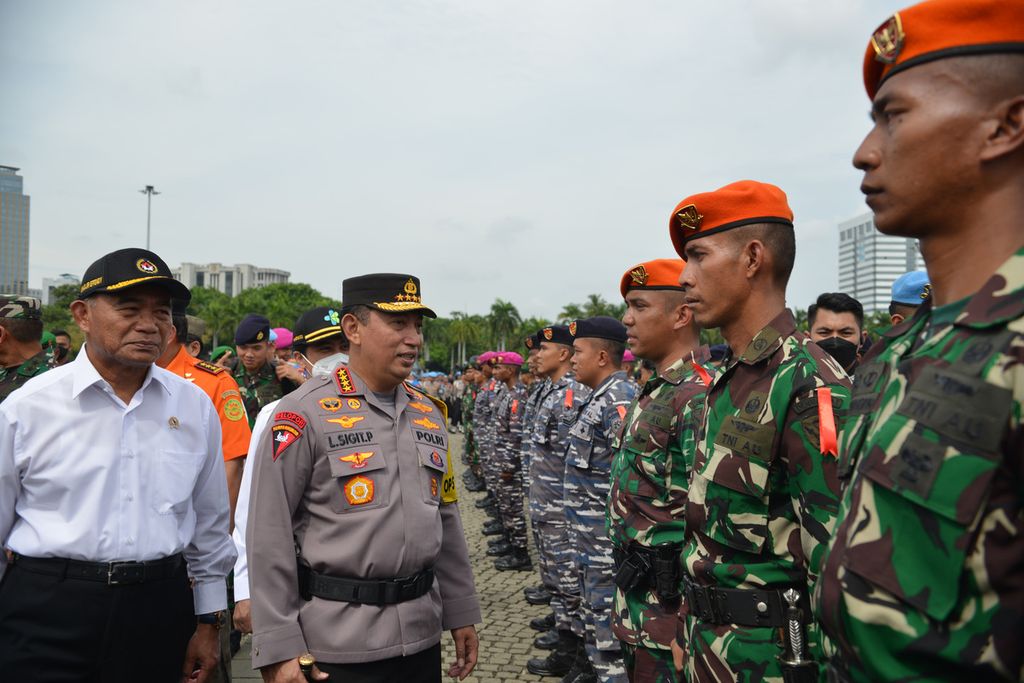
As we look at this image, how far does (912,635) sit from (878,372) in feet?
2.02

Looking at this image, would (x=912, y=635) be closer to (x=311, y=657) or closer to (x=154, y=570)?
(x=311, y=657)

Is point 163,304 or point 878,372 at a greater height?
point 163,304

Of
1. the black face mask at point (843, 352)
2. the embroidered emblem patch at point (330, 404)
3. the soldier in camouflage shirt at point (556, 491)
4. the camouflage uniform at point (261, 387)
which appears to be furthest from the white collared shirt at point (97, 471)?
the camouflage uniform at point (261, 387)

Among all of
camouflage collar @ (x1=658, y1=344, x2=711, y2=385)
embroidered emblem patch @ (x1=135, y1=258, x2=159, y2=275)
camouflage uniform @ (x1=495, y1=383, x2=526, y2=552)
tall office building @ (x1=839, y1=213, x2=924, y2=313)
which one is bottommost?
camouflage uniform @ (x1=495, y1=383, x2=526, y2=552)

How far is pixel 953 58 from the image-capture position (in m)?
1.41

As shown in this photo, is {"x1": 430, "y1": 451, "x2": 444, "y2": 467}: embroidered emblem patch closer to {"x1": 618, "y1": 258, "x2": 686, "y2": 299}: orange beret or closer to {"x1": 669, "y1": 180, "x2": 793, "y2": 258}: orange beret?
{"x1": 669, "y1": 180, "x2": 793, "y2": 258}: orange beret

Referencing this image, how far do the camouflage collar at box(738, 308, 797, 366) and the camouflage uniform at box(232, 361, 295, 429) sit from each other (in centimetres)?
560

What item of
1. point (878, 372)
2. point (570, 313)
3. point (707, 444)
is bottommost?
point (707, 444)

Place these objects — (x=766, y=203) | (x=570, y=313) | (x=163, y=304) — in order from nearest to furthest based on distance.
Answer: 1. (x=766, y=203)
2. (x=163, y=304)
3. (x=570, y=313)

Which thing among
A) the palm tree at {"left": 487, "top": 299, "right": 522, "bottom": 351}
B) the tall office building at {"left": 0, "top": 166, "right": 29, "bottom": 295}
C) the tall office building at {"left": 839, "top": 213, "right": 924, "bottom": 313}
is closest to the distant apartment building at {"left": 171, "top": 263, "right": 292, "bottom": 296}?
the tall office building at {"left": 0, "top": 166, "right": 29, "bottom": 295}

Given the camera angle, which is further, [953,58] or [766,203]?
[766,203]

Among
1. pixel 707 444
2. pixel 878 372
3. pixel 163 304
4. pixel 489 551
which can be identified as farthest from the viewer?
pixel 489 551

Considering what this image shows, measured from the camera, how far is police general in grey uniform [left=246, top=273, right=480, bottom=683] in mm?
2648

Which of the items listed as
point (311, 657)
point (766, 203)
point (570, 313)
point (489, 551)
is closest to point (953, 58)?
point (766, 203)
